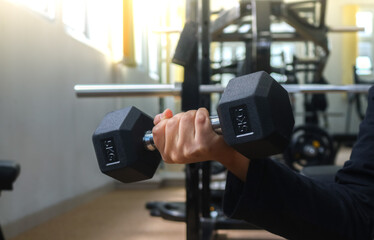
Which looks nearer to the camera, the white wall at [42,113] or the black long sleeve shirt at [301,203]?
the black long sleeve shirt at [301,203]

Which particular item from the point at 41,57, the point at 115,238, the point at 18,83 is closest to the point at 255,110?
the point at 115,238

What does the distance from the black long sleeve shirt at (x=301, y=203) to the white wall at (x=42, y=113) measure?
53.5 inches

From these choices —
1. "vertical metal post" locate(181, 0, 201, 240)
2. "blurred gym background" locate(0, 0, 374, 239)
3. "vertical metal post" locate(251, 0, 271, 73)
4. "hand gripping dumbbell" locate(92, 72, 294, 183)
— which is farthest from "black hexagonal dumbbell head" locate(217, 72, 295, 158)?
"vertical metal post" locate(251, 0, 271, 73)

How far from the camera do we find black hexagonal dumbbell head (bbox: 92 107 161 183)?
55 centimetres

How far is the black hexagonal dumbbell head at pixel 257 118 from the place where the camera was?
0.41 meters

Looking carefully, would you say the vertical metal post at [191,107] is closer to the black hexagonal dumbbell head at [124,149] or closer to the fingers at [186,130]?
the black hexagonal dumbbell head at [124,149]

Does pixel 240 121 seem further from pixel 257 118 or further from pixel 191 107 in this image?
pixel 191 107

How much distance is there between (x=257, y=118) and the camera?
41 centimetres

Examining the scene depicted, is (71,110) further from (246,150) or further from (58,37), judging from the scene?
(246,150)

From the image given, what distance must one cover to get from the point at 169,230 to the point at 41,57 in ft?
3.35

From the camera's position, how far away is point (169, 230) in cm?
186

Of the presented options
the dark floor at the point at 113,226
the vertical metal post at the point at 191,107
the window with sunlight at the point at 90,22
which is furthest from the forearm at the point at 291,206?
the window with sunlight at the point at 90,22

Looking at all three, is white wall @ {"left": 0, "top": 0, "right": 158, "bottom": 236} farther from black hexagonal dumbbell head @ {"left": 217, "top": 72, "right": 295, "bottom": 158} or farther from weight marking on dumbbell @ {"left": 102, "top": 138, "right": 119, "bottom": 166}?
black hexagonal dumbbell head @ {"left": 217, "top": 72, "right": 295, "bottom": 158}

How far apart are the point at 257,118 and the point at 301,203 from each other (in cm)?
19
